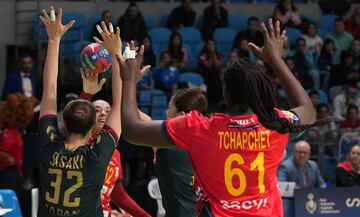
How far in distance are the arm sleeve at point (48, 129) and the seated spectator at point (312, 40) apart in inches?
472

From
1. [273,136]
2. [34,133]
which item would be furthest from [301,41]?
[273,136]

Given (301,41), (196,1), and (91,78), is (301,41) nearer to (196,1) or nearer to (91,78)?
(196,1)

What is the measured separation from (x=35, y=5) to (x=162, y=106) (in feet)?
10.7

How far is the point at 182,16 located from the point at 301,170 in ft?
19.4

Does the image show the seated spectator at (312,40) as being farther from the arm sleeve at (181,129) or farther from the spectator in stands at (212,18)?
the arm sleeve at (181,129)

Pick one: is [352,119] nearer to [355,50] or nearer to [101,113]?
[355,50]

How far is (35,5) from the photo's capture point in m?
16.0

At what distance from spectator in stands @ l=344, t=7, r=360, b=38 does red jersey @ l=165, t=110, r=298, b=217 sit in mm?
13908

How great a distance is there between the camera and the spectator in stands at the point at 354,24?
18.2 m

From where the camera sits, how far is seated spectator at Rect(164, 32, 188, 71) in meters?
15.5

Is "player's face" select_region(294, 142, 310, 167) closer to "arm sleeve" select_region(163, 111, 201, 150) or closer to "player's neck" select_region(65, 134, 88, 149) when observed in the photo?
"player's neck" select_region(65, 134, 88, 149)

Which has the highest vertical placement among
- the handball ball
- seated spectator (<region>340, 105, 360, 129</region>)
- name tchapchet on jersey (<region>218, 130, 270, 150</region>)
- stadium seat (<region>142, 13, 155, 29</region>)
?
stadium seat (<region>142, 13, 155, 29</region>)

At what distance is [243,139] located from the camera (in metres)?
4.64

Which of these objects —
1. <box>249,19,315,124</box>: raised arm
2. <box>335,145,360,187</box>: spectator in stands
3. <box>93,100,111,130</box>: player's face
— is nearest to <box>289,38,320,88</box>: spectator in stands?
<box>335,145,360,187</box>: spectator in stands
